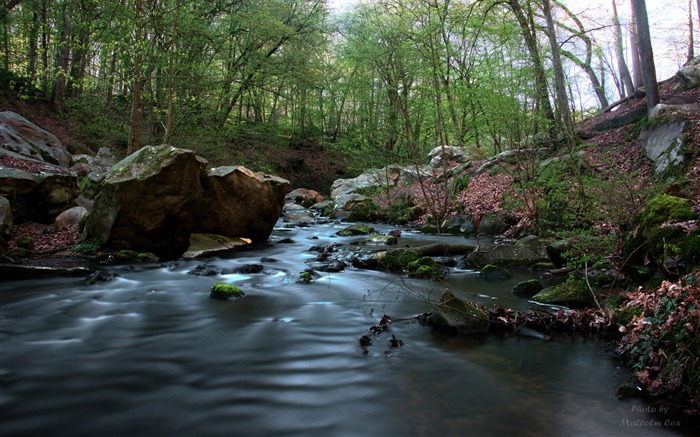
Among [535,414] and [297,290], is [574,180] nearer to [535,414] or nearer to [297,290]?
[297,290]

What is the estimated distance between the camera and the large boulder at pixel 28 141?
11.1 m

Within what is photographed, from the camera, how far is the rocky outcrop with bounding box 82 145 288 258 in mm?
7637

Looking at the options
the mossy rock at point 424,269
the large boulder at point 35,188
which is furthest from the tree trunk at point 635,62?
the large boulder at point 35,188

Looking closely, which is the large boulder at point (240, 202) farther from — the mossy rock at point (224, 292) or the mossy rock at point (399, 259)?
the mossy rock at point (399, 259)

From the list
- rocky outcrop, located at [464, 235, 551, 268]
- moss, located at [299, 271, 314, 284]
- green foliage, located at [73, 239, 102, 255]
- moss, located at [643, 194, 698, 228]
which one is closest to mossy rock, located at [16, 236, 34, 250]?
green foliage, located at [73, 239, 102, 255]

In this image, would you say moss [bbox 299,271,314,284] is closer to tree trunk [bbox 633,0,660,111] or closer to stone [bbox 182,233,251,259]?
stone [bbox 182,233,251,259]

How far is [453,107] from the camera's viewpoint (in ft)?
39.6

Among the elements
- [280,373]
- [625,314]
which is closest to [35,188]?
[280,373]

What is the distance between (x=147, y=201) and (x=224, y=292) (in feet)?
10.6

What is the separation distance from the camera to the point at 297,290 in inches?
243

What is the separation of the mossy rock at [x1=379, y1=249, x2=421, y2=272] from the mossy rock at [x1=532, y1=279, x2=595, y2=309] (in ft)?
8.43

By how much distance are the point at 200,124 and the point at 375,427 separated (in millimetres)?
14726

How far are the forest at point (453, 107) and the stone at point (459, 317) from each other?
4.11 feet

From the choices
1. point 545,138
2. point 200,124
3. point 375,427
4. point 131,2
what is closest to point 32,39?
point 131,2
